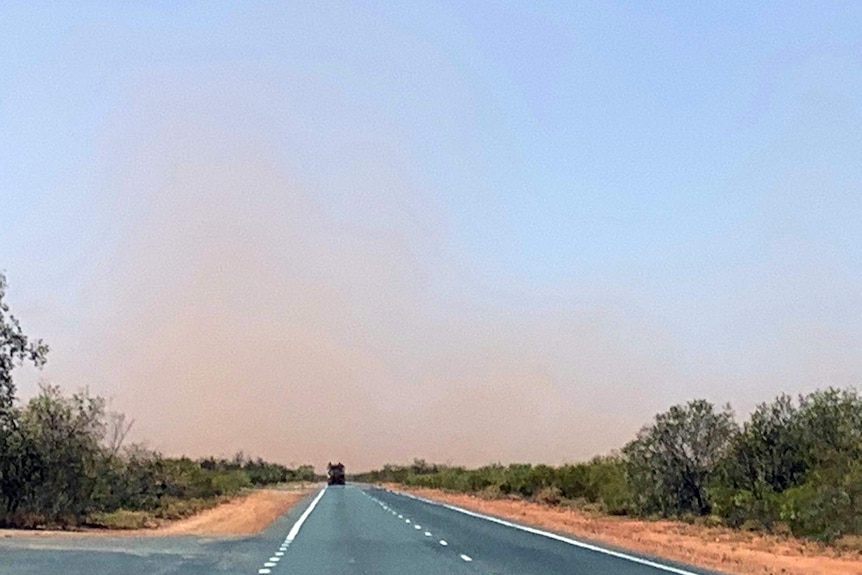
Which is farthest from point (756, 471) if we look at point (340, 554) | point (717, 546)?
point (340, 554)

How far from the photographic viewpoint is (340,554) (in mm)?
27562

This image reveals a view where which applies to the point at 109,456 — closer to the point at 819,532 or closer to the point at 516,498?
the point at 819,532

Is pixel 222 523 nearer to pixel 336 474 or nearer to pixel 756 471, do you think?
pixel 756 471

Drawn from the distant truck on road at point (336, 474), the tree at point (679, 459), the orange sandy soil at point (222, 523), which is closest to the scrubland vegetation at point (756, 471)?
the tree at point (679, 459)

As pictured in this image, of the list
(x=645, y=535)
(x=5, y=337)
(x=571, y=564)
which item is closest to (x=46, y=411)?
(x=5, y=337)

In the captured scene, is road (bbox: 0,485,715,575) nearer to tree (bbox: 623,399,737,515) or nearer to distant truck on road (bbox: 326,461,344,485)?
tree (bbox: 623,399,737,515)

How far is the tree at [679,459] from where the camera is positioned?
5447 centimetres

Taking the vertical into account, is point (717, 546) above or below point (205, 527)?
below

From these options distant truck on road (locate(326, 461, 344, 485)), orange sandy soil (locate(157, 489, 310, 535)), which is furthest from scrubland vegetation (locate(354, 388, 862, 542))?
distant truck on road (locate(326, 461, 344, 485))

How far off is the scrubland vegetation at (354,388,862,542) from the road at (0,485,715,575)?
7.90 meters

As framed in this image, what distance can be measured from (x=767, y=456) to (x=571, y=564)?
27075 mm

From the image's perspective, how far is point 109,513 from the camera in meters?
49.4

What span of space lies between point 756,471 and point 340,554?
1086 inches

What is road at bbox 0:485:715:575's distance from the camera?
23.1 meters
